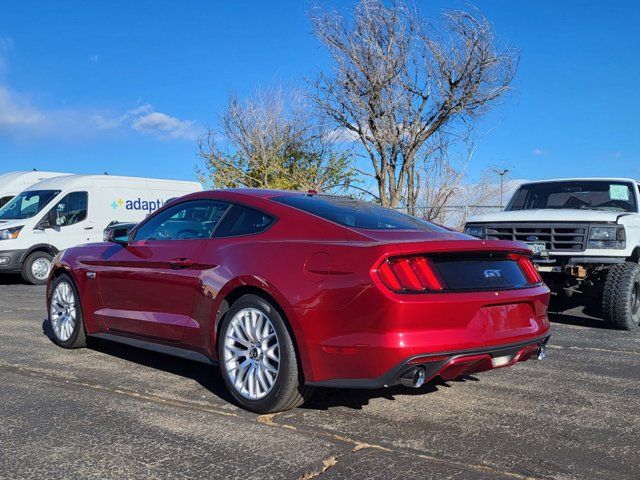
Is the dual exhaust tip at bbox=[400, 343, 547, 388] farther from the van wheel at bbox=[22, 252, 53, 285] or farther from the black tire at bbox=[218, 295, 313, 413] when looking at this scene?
the van wheel at bbox=[22, 252, 53, 285]

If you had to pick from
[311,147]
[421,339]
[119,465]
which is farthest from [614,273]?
[311,147]

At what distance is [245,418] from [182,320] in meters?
0.98

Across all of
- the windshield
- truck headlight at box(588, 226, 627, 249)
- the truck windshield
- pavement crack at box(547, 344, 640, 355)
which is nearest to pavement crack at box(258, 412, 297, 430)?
pavement crack at box(547, 344, 640, 355)

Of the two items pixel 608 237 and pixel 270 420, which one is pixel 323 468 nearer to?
pixel 270 420

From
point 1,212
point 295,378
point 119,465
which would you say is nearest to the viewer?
point 119,465

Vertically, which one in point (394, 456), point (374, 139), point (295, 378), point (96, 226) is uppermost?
point (374, 139)

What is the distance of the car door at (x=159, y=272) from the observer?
4.78m

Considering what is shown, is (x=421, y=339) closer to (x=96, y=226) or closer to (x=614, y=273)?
(x=614, y=273)

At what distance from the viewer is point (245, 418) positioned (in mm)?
4113

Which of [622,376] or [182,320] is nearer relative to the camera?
[182,320]

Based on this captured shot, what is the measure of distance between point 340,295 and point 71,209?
11927 millimetres

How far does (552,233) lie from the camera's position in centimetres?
824

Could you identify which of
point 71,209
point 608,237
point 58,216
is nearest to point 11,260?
point 58,216

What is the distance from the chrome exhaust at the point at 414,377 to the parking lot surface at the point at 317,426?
1.02ft
